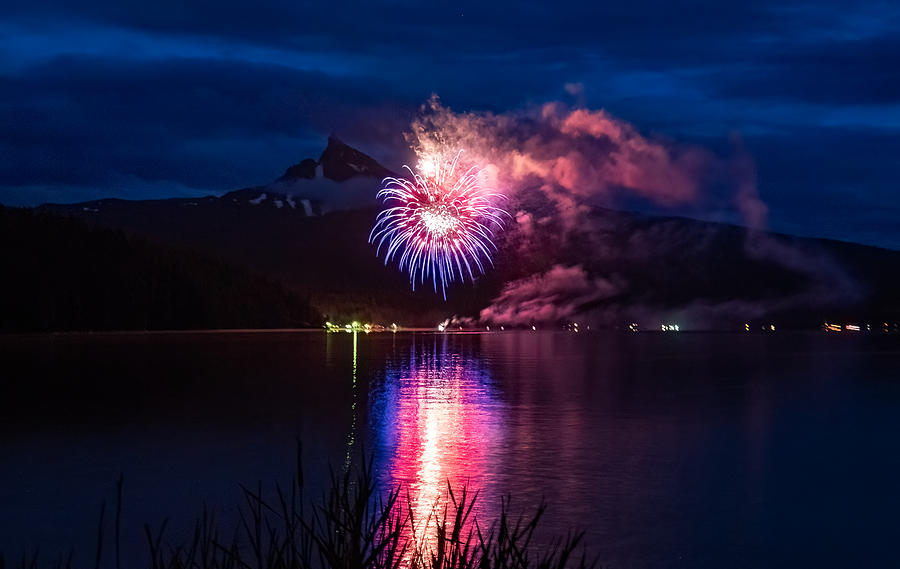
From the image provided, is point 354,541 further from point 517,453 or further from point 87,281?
point 87,281

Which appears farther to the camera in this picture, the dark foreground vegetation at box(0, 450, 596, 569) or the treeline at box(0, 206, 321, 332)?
the treeline at box(0, 206, 321, 332)

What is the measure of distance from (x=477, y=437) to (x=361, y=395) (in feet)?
67.0

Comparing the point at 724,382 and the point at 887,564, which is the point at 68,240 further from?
the point at 887,564

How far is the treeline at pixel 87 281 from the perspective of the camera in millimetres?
166250

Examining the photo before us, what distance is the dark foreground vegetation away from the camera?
8484 mm

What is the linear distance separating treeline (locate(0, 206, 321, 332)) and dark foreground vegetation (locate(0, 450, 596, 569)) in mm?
150343

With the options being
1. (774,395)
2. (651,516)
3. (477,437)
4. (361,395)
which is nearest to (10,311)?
(361,395)

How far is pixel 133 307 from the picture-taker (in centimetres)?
18100

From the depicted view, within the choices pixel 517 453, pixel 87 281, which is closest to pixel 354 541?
pixel 517 453

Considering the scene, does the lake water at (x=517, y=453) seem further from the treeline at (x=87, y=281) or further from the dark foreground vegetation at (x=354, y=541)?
the treeline at (x=87, y=281)

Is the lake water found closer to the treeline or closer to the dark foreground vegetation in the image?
the dark foreground vegetation

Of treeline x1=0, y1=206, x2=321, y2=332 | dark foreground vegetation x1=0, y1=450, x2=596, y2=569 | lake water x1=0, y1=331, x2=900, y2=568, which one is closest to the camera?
dark foreground vegetation x1=0, y1=450, x2=596, y2=569

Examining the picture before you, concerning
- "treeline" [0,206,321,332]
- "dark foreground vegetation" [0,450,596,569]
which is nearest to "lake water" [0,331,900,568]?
"dark foreground vegetation" [0,450,596,569]

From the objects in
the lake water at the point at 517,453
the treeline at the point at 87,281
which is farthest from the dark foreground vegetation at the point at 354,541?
the treeline at the point at 87,281
